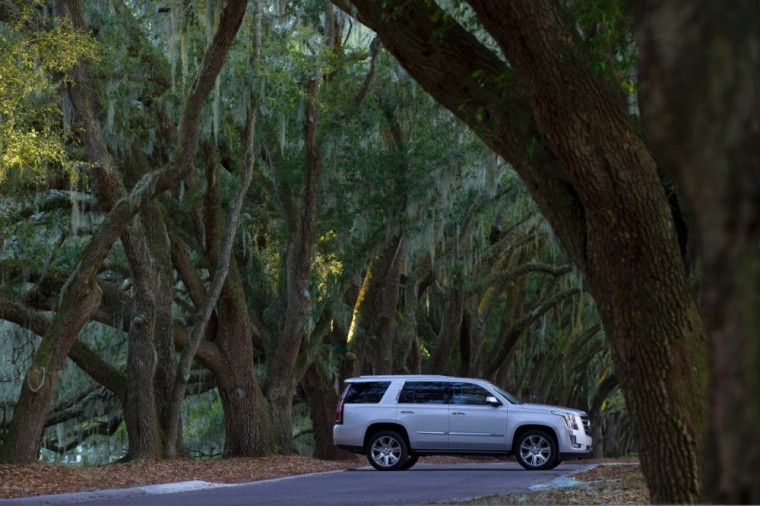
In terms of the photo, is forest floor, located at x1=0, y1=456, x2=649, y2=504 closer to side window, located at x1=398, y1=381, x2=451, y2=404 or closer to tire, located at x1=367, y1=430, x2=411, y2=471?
tire, located at x1=367, y1=430, x2=411, y2=471

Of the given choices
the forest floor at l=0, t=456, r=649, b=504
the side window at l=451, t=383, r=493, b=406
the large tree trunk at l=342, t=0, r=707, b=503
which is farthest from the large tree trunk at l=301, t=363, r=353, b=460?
the large tree trunk at l=342, t=0, r=707, b=503

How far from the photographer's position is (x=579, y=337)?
120ft

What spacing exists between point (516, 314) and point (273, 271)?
10.1 metres

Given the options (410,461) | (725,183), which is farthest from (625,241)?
(410,461)

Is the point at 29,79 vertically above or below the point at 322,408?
above

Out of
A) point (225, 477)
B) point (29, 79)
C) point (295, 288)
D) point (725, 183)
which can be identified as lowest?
point (225, 477)

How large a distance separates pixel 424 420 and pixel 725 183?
1740 centimetres

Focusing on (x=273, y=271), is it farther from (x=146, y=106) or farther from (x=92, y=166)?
(x=92, y=166)

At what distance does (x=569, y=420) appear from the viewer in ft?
66.8

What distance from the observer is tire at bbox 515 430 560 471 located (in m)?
20.3

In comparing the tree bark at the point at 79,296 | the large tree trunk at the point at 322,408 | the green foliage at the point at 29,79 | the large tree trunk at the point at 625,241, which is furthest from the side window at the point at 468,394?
the large tree trunk at the point at 625,241

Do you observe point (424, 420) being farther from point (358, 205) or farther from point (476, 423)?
point (358, 205)

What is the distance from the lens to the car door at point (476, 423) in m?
20.3

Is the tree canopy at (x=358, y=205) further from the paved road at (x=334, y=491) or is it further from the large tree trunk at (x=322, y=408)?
the paved road at (x=334, y=491)
